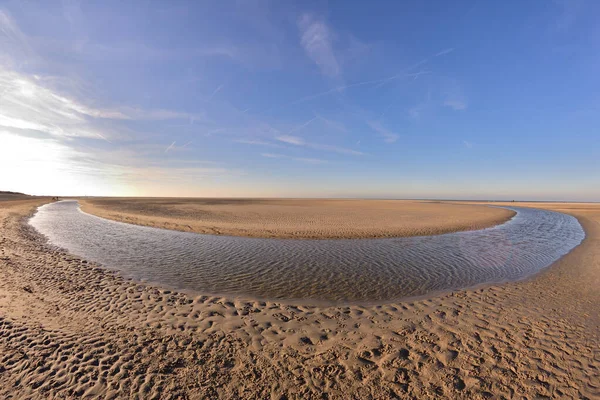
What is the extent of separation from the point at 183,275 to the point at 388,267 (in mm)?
11131

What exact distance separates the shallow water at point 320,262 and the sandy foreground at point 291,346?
143 centimetres

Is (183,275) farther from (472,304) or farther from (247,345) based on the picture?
(472,304)

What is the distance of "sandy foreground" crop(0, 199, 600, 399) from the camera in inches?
203

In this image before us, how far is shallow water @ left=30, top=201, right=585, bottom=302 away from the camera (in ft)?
36.8

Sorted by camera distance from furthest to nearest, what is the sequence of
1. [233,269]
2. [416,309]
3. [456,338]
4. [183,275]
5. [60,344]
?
[233,269]
[183,275]
[416,309]
[456,338]
[60,344]

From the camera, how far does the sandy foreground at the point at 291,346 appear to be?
5.17 m

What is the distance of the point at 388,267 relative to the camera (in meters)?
14.1

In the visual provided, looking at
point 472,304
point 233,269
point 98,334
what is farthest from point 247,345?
point 472,304

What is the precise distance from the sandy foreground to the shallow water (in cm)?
143

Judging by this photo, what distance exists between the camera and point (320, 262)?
49.5 feet

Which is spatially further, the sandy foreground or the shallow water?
the shallow water

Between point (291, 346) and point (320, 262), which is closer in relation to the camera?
point (291, 346)

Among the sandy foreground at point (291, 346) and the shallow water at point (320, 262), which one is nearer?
the sandy foreground at point (291, 346)

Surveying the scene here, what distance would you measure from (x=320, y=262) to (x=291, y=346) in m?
8.56
